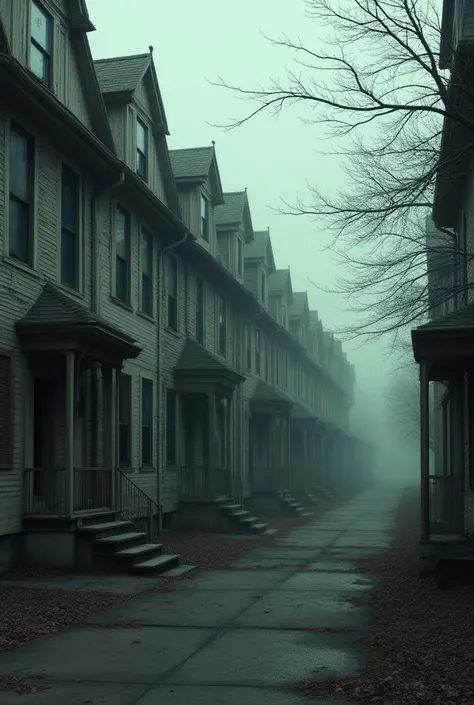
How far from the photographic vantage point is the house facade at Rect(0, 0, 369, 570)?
1502 cm

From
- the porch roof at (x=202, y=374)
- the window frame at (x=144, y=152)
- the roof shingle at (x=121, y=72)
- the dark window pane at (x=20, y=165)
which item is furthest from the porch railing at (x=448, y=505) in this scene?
the roof shingle at (x=121, y=72)

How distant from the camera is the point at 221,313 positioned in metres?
30.7

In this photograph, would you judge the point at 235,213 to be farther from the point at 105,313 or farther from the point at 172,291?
the point at 105,313

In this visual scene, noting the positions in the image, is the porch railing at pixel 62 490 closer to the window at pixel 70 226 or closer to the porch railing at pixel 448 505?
the window at pixel 70 226

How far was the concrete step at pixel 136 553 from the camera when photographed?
592 inches

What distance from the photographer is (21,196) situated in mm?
15312

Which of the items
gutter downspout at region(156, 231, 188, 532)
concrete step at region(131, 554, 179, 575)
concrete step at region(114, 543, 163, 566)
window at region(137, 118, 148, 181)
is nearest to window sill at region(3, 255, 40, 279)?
concrete step at region(114, 543, 163, 566)

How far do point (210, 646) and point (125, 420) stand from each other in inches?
460

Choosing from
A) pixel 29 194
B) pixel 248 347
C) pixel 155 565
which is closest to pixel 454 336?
pixel 155 565

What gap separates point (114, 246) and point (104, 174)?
5.46 ft

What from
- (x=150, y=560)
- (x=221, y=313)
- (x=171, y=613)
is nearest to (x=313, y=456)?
A: (x=221, y=313)

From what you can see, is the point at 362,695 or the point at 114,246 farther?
the point at 114,246

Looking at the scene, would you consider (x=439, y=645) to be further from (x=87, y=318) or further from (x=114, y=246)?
(x=114, y=246)

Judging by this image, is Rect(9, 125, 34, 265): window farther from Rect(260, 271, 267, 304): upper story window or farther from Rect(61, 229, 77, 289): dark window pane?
Rect(260, 271, 267, 304): upper story window
